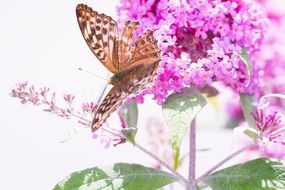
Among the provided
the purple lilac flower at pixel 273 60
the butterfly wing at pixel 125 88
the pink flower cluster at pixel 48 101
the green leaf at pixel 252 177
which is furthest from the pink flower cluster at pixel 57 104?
the purple lilac flower at pixel 273 60

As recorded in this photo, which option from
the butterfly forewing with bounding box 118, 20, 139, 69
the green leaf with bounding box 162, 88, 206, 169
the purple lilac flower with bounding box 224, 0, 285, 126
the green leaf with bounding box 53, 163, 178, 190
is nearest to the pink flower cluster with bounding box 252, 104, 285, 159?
the green leaf with bounding box 162, 88, 206, 169

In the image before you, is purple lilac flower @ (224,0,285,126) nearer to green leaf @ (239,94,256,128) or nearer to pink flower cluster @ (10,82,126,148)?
green leaf @ (239,94,256,128)

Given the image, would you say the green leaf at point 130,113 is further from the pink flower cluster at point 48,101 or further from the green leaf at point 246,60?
the green leaf at point 246,60

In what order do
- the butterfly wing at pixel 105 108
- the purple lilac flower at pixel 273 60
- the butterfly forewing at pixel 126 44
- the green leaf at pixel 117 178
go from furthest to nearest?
the purple lilac flower at pixel 273 60 → the butterfly forewing at pixel 126 44 → the green leaf at pixel 117 178 → the butterfly wing at pixel 105 108

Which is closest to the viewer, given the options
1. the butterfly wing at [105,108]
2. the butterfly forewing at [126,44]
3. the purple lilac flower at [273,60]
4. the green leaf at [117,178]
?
the butterfly wing at [105,108]

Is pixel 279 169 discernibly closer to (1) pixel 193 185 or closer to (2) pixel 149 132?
(1) pixel 193 185

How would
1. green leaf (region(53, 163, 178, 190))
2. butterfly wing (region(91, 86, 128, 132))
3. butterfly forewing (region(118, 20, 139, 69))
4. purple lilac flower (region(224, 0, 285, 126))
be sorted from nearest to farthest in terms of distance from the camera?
butterfly wing (region(91, 86, 128, 132)), green leaf (region(53, 163, 178, 190)), butterfly forewing (region(118, 20, 139, 69)), purple lilac flower (region(224, 0, 285, 126))
